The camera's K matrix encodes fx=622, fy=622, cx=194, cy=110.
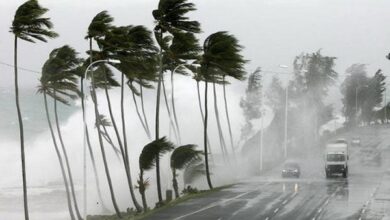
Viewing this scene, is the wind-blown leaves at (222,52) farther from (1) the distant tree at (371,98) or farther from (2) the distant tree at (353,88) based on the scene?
(1) the distant tree at (371,98)

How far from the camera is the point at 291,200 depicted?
153ft

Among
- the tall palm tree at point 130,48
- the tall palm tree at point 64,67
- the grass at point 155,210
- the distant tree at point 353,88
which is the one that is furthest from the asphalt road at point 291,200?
the distant tree at point 353,88

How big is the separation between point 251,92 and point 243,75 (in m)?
58.6

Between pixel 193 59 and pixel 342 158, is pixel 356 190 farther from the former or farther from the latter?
pixel 193 59

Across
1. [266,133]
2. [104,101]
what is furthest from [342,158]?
[104,101]

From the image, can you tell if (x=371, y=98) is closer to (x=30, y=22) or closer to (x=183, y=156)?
(x=183, y=156)

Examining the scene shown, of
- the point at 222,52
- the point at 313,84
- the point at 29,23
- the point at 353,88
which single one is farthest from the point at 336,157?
the point at 353,88

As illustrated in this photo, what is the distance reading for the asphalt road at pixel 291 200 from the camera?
129 feet

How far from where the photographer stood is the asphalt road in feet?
129

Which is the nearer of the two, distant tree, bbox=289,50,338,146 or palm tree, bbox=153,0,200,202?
palm tree, bbox=153,0,200,202

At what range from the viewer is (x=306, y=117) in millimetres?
136500

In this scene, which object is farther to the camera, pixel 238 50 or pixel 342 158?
pixel 342 158

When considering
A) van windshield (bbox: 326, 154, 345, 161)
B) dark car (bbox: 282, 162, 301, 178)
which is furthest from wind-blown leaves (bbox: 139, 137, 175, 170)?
dark car (bbox: 282, 162, 301, 178)

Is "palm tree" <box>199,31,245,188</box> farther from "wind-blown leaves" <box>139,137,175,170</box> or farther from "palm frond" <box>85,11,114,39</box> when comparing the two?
"wind-blown leaves" <box>139,137,175,170</box>
